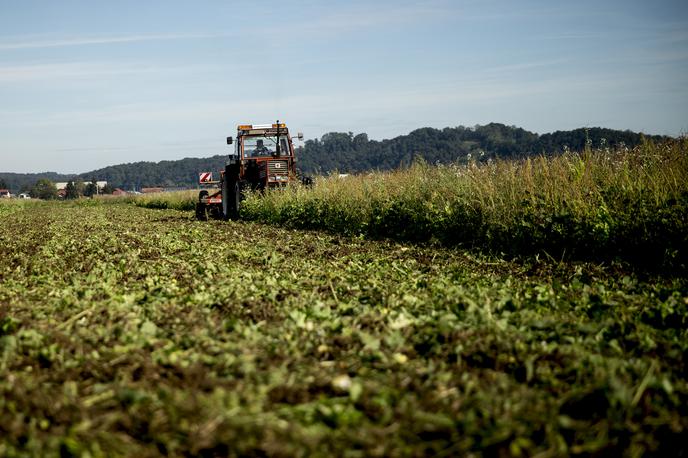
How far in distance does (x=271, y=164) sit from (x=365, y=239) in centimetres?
911

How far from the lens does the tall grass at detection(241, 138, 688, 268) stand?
28.0 ft

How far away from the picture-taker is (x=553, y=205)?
9820 millimetres

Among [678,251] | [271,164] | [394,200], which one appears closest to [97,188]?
[271,164]

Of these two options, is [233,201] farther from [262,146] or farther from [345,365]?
[345,365]

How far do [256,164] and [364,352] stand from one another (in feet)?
59.4

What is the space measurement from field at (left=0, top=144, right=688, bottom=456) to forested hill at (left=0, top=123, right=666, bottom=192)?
369 centimetres

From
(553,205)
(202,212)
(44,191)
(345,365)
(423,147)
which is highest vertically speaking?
(423,147)

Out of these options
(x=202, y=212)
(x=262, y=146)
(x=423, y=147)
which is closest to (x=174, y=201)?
(x=202, y=212)

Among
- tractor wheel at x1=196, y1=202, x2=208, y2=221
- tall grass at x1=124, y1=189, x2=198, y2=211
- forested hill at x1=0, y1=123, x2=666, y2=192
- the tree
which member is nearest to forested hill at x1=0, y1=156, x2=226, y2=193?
forested hill at x1=0, y1=123, x2=666, y2=192

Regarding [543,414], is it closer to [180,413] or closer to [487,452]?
[487,452]

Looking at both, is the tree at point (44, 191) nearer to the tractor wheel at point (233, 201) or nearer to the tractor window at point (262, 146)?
the tractor window at point (262, 146)

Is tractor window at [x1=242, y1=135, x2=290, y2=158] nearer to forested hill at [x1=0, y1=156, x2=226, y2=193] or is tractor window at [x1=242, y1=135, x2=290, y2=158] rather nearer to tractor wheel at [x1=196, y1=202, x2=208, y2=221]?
tractor wheel at [x1=196, y1=202, x2=208, y2=221]

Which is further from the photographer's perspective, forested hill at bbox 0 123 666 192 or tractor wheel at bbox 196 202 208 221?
Result: tractor wheel at bbox 196 202 208 221

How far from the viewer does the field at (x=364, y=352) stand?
114 inches
